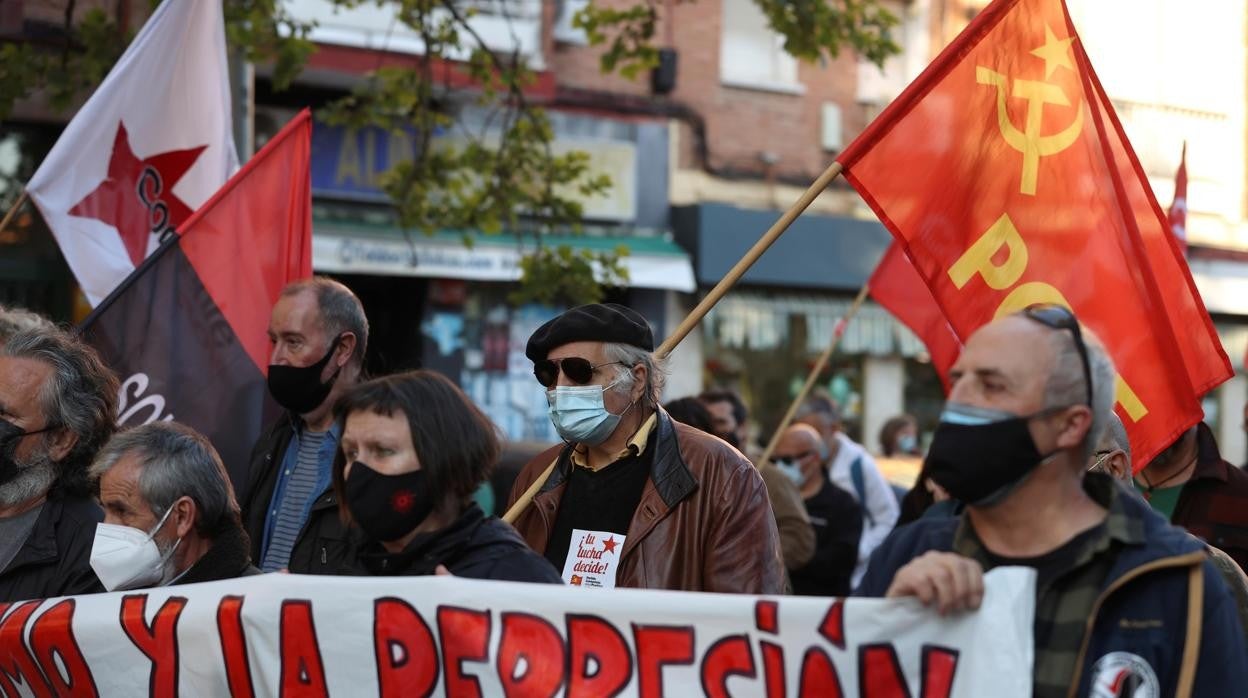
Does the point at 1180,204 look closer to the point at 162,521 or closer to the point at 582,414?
the point at 582,414

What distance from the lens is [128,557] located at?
4.04 meters

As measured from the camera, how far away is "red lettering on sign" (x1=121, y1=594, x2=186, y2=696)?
369 centimetres

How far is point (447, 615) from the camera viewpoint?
3.33 meters

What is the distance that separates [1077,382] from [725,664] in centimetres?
82

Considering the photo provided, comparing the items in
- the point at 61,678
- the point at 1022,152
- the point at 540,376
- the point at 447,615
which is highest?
the point at 1022,152

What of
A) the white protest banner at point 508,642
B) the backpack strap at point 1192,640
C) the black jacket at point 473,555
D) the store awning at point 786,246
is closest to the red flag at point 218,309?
the white protest banner at point 508,642

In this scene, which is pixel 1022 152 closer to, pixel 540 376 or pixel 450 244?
pixel 540 376

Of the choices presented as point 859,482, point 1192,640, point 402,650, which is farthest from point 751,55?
point 1192,640

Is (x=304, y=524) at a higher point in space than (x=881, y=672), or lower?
lower

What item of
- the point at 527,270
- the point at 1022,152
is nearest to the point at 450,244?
the point at 527,270

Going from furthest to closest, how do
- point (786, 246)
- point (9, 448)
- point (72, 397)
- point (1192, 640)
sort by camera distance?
point (786, 246) → point (72, 397) → point (9, 448) → point (1192, 640)

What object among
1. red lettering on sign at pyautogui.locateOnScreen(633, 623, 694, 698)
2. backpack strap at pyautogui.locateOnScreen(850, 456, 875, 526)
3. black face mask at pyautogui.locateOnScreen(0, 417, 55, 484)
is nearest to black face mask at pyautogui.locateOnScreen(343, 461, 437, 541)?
red lettering on sign at pyautogui.locateOnScreen(633, 623, 694, 698)

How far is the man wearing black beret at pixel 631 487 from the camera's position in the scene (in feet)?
13.9

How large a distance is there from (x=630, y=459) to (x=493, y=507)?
18.9 ft
